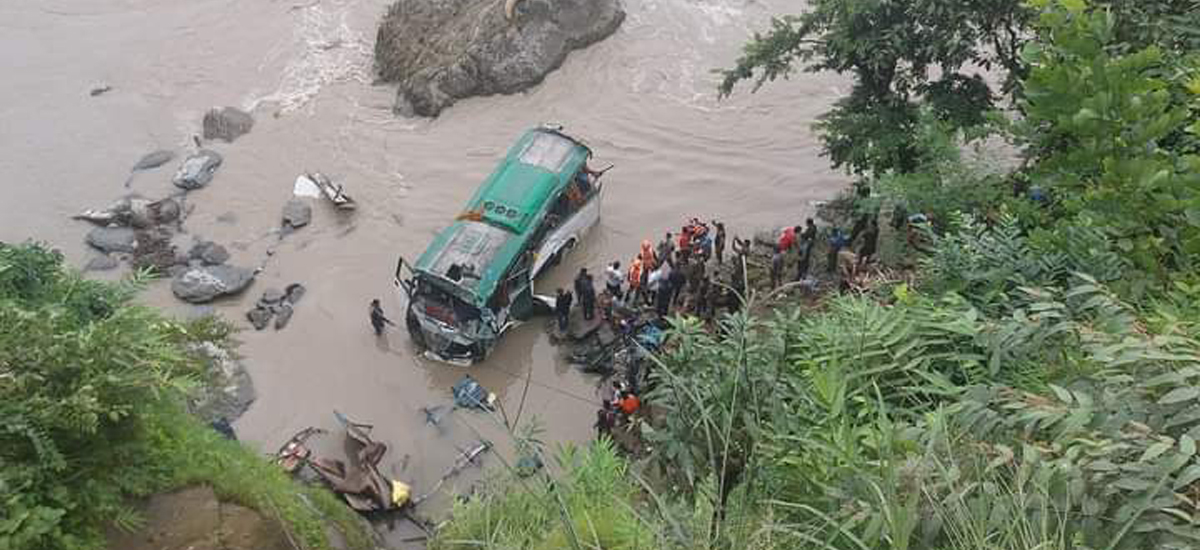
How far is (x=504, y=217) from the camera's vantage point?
12844mm

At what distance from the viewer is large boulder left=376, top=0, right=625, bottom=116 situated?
61.2 ft

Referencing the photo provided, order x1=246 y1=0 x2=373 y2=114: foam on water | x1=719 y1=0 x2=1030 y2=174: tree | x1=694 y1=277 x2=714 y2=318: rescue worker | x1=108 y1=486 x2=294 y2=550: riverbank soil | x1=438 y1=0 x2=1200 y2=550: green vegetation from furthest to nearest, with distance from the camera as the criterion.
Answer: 1. x1=246 y1=0 x2=373 y2=114: foam on water
2. x1=694 y1=277 x2=714 y2=318: rescue worker
3. x1=719 y1=0 x2=1030 y2=174: tree
4. x1=108 y1=486 x2=294 y2=550: riverbank soil
5. x1=438 y1=0 x2=1200 y2=550: green vegetation

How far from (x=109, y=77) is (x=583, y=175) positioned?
1304 centimetres

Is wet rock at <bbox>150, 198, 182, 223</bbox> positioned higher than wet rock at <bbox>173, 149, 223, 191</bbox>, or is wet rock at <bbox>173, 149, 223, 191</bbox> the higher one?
wet rock at <bbox>173, 149, 223, 191</bbox>

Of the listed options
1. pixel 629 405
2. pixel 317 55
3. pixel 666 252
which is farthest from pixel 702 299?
pixel 317 55

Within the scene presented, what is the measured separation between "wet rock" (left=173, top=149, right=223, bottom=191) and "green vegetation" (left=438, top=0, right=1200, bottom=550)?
1347cm

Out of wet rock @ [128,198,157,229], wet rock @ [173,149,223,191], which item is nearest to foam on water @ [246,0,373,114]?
wet rock @ [173,149,223,191]

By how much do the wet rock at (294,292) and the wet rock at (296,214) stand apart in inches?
66.7

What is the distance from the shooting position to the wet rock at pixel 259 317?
13.6m

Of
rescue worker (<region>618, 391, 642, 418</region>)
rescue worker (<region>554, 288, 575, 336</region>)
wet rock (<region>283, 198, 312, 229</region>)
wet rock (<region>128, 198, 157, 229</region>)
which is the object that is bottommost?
wet rock (<region>128, 198, 157, 229</region>)

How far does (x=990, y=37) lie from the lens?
11.2 metres

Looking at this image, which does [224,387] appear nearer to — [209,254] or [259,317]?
[259,317]

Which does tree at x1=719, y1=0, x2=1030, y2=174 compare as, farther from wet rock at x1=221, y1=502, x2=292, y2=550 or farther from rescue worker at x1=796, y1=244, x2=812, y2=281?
wet rock at x1=221, y1=502, x2=292, y2=550

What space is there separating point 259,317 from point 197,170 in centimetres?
492
